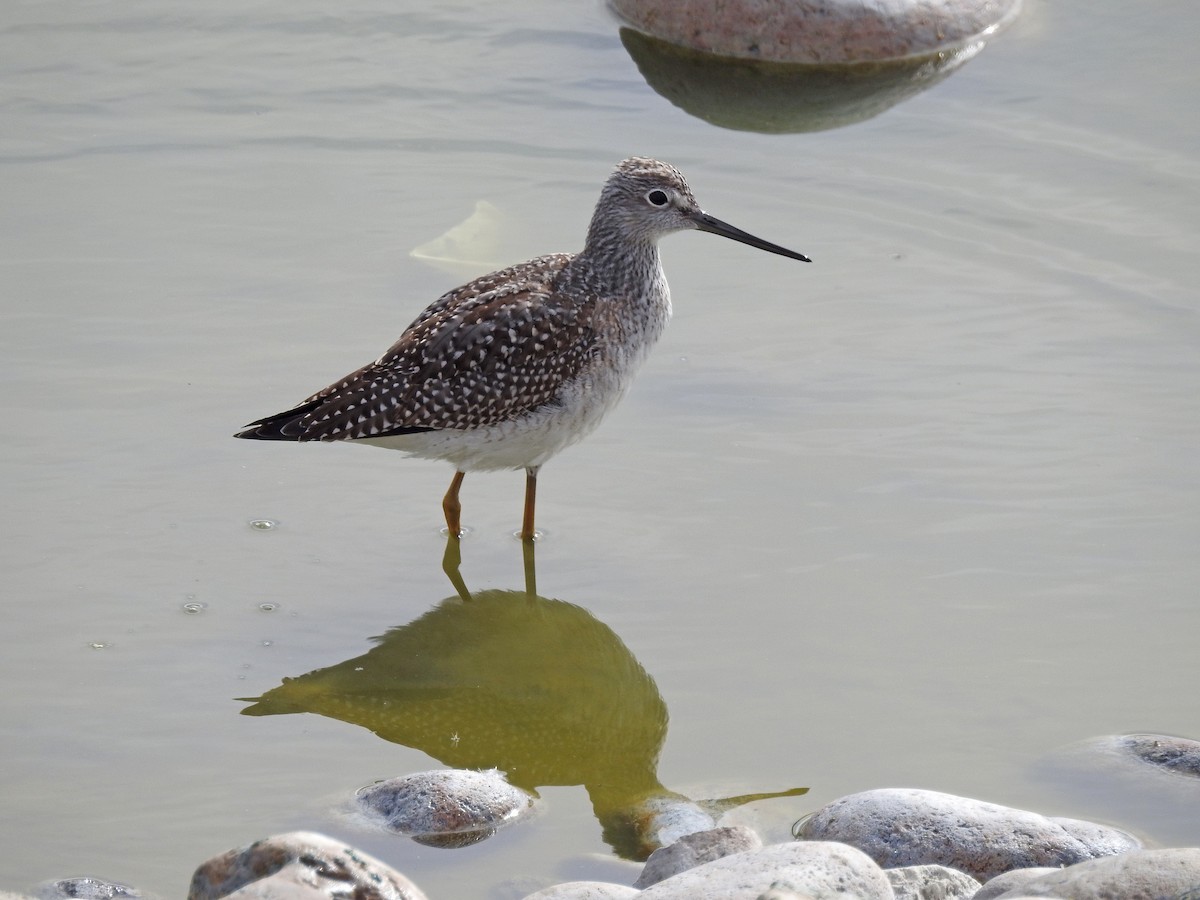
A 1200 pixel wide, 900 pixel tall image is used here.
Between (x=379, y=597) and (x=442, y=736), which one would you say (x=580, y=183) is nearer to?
(x=379, y=597)

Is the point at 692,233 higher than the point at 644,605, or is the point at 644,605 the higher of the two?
the point at 692,233

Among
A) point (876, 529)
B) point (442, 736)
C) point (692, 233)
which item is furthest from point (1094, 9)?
point (442, 736)

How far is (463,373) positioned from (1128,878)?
3.75m

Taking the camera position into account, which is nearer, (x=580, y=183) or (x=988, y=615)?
(x=988, y=615)

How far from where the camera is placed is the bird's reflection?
19.2ft

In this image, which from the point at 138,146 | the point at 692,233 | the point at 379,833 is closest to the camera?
the point at 379,833

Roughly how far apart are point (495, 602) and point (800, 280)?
3329mm

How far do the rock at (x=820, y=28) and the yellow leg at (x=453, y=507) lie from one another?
576 centimetres

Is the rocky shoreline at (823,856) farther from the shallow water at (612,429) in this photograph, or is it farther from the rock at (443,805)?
the shallow water at (612,429)

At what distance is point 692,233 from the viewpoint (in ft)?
33.4

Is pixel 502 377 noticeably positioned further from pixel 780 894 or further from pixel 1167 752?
pixel 780 894

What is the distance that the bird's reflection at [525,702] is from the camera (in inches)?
230

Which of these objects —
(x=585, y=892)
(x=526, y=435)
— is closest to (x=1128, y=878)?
(x=585, y=892)

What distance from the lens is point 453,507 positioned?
7.52 meters
